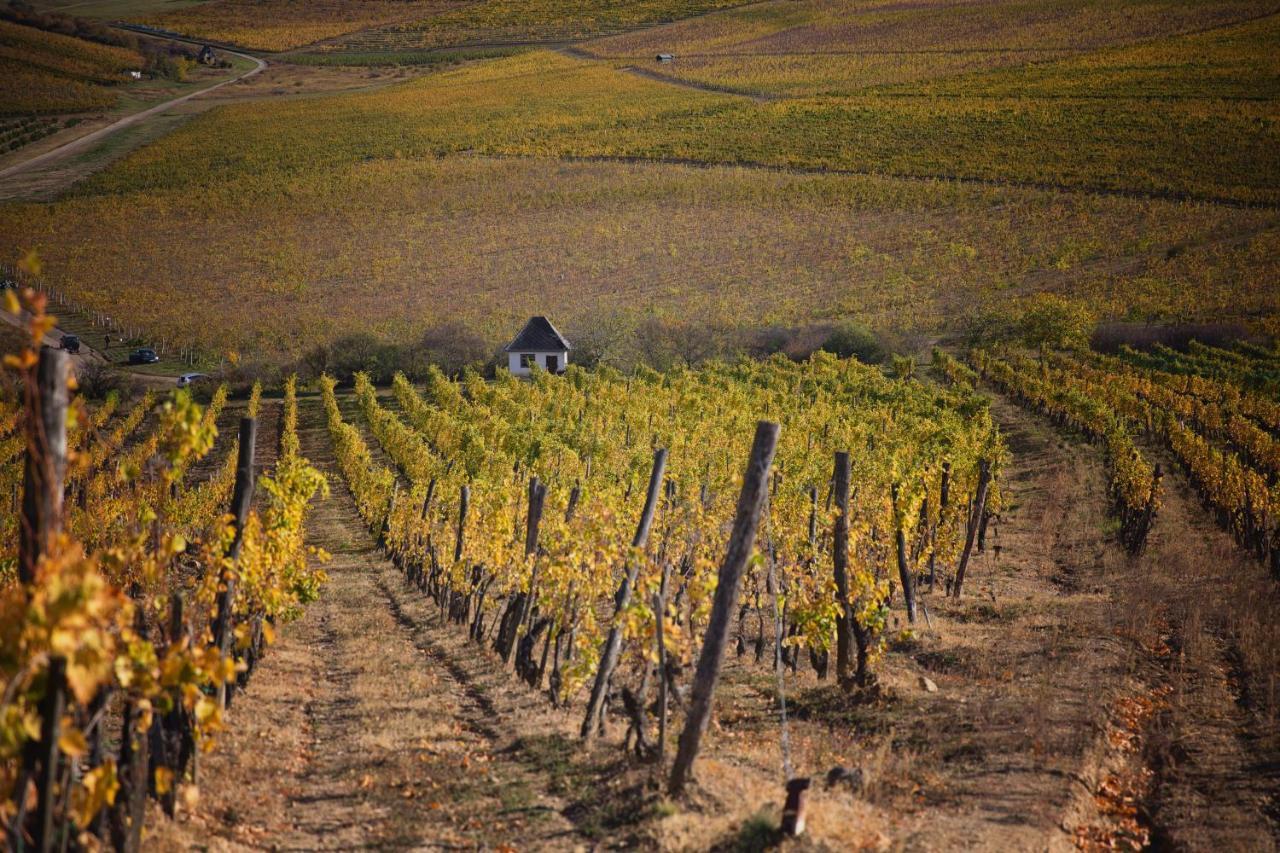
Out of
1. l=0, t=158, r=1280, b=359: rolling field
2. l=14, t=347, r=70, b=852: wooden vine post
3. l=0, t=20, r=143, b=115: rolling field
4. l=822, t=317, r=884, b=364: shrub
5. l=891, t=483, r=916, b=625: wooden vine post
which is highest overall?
l=0, t=20, r=143, b=115: rolling field

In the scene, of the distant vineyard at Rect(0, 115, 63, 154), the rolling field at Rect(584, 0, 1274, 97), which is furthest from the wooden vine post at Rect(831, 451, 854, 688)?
the distant vineyard at Rect(0, 115, 63, 154)

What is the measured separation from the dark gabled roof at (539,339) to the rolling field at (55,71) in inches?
4122

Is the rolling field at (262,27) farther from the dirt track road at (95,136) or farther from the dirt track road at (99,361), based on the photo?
the dirt track road at (99,361)

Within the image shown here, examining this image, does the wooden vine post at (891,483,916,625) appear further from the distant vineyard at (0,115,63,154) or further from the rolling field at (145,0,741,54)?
the rolling field at (145,0,741,54)

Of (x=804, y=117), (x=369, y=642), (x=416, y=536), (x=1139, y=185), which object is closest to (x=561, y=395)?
(x=416, y=536)

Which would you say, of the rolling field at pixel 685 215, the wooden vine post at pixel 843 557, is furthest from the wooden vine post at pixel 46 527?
the rolling field at pixel 685 215

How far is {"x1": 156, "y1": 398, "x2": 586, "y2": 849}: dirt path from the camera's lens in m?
9.16

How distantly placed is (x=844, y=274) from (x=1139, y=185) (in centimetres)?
2936

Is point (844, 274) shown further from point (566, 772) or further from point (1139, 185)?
point (566, 772)

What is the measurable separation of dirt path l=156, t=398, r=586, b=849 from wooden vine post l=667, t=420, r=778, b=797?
1267 mm

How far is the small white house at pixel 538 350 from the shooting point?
198 feet

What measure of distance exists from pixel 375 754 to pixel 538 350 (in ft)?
165

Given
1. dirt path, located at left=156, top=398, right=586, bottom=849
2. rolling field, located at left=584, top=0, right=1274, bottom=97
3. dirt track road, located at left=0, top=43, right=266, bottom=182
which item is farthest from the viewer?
rolling field, located at left=584, top=0, right=1274, bottom=97

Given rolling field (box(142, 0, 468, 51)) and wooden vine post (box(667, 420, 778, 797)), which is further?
rolling field (box(142, 0, 468, 51))
